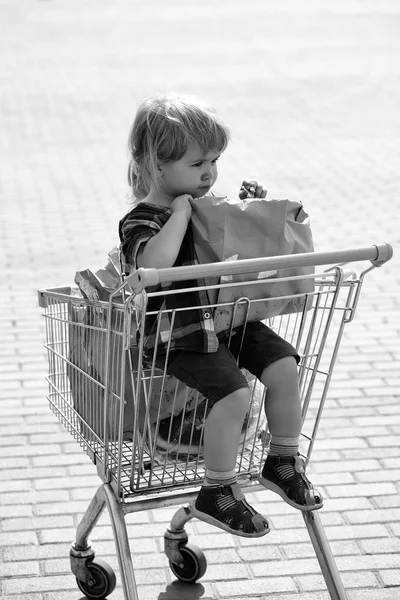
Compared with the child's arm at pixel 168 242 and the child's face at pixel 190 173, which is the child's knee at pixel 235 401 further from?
the child's face at pixel 190 173

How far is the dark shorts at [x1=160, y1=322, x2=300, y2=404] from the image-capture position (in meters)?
2.88

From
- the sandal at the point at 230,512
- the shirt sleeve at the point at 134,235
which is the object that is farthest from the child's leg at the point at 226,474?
the shirt sleeve at the point at 134,235

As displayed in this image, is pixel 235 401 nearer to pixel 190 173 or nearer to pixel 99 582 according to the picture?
pixel 190 173

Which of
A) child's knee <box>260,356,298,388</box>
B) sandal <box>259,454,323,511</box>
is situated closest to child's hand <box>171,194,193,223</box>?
child's knee <box>260,356,298,388</box>

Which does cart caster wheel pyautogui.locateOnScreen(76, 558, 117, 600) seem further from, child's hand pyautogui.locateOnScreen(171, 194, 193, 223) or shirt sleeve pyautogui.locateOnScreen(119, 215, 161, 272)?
child's hand pyautogui.locateOnScreen(171, 194, 193, 223)

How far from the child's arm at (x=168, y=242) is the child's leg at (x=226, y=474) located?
1.43 feet

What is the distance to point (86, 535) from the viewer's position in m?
3.50

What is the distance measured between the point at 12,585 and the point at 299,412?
4.49 ft

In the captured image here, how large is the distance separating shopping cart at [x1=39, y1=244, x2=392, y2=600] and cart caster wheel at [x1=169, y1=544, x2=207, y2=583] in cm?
30

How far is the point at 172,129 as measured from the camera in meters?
3.01

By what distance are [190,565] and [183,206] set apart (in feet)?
4.89

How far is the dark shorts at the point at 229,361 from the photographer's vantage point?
2.88 metres

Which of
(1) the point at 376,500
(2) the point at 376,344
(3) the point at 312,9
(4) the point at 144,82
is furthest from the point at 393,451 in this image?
(3) the point at 312,9

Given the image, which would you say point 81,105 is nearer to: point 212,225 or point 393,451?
point 393,451
